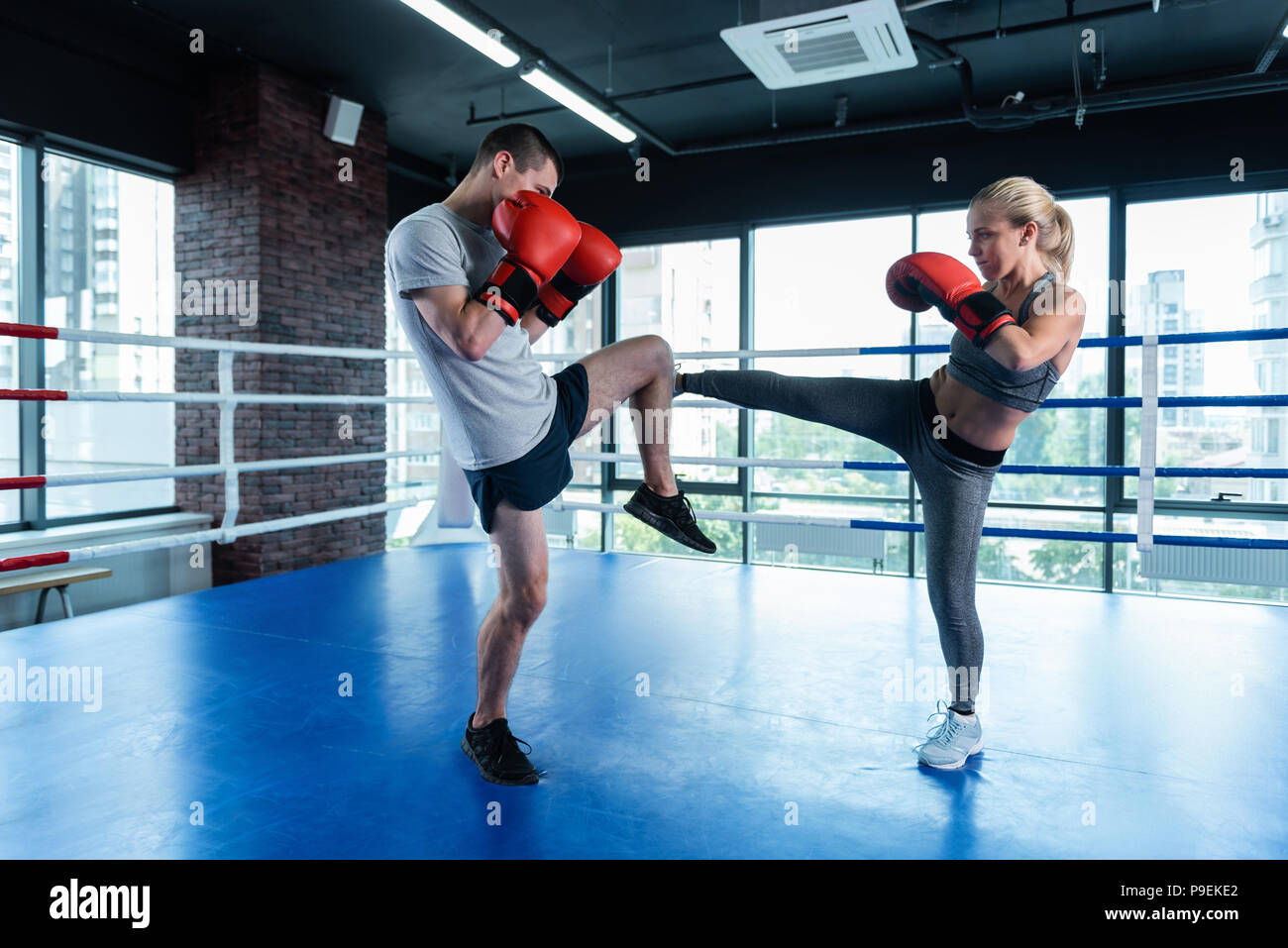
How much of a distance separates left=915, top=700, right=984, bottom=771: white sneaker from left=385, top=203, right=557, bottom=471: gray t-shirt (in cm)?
105

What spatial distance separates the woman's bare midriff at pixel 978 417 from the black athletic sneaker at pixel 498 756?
112cm

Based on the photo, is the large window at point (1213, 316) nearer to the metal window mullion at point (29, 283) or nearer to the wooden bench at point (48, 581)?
the wooden bench at point (48, 581)

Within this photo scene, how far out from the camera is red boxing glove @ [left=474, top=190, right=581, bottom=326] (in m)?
1.46

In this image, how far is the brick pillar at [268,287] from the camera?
4570mm

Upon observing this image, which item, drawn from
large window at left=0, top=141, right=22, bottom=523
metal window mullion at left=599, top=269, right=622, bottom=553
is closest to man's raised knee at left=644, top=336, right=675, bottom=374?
large window at left=0, top=141, right=22, bottom=523

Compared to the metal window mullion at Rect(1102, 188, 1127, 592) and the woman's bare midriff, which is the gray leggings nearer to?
the woman's bare midriff

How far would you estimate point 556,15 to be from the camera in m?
4.01

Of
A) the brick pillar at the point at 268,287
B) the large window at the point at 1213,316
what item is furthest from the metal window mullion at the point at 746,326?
the brick pillar at the point at 268,287

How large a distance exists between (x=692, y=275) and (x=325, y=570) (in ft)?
10.8

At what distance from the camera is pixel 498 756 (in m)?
1.66

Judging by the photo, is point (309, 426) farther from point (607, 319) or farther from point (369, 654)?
point (369, 654)

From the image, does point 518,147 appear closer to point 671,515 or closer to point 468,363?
point 468,363
